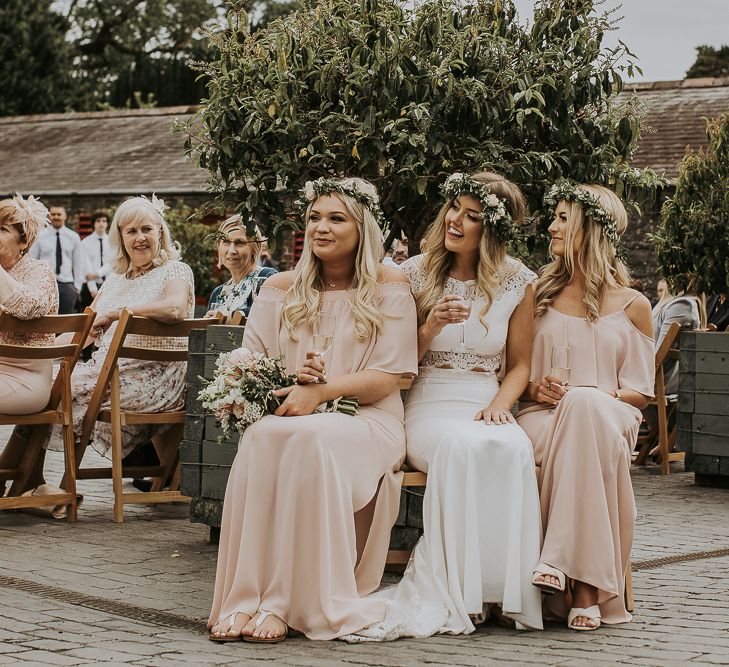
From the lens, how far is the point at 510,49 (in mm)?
6641

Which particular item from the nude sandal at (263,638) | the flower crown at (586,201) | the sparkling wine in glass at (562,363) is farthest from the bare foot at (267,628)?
the flower crown at (586,201)

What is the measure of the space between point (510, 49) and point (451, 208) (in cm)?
137

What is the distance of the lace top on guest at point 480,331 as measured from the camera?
5676mm

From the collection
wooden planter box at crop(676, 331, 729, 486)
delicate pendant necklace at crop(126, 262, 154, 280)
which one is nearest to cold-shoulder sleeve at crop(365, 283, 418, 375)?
delicate pendant necklace at crop(126, 262, 154, 280)

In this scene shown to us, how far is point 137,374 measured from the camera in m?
7.80

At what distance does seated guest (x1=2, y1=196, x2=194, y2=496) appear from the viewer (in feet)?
25.4

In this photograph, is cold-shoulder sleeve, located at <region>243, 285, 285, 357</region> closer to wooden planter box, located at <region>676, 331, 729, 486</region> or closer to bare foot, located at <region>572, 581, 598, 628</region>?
bare foot, located at <region>572, 581, 598, 628</region>

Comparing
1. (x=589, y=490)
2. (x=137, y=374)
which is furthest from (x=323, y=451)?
(x=137, y=374)

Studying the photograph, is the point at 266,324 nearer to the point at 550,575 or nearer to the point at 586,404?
the point at 586,404

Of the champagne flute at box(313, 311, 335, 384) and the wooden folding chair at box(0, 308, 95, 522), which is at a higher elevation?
the champagne flute at box(313, 311, 335, 384)

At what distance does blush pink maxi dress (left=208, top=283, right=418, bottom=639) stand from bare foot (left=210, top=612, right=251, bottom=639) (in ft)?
0.09

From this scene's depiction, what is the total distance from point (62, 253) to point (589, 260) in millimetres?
15184

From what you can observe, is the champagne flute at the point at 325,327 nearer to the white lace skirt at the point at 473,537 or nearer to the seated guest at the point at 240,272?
the white lace skirt at the point at 473,537

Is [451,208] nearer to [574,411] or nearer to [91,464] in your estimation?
[574,411]
